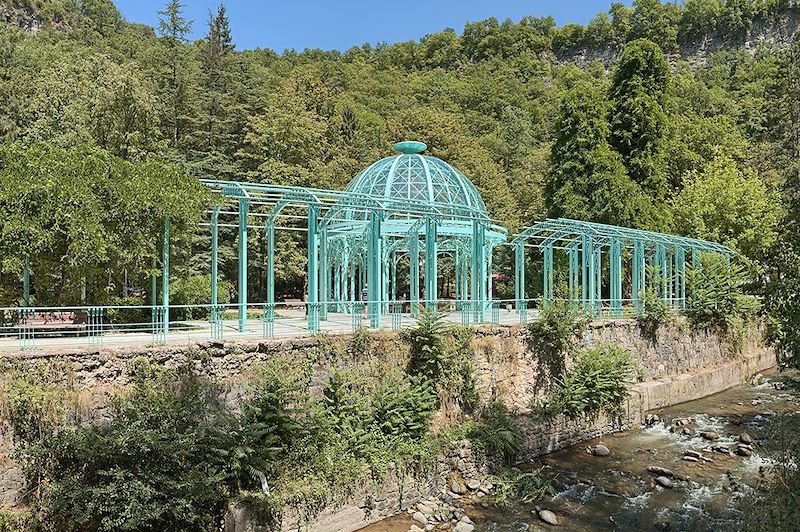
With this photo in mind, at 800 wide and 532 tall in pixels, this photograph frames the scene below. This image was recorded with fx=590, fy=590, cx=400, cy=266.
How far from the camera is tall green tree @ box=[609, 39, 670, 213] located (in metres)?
30.2

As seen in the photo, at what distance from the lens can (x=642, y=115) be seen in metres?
30.2

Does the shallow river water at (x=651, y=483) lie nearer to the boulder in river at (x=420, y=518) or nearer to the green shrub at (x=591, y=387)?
the boulder in river at (x=420, y=518)

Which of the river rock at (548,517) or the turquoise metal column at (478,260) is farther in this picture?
the turquoise metal column at (478,260)

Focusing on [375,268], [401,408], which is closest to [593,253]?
[375,268]

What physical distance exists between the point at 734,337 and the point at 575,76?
61709mm

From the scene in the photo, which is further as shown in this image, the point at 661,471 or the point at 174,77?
the point at 174,77

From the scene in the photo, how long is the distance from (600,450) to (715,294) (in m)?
12.4

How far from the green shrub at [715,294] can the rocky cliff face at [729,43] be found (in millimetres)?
67154

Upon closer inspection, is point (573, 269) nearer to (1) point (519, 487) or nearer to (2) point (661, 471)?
(2) point (661, 471)

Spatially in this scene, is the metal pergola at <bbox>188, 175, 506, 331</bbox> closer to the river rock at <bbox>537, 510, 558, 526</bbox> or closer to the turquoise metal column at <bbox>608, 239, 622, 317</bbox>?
Result: the turquoise metal column at <bbox>608, 239, 622, 317</bbox>

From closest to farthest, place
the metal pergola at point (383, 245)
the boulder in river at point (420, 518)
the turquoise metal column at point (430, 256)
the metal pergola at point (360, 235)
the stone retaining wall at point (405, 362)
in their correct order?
the stone retaining wall at point (405, 362) → the boulder in river at point (420, 518) → the metal pergola at point (383, 245) → the metal pergola at point (360, 235) → the turquoise metal column at point (430, 256)

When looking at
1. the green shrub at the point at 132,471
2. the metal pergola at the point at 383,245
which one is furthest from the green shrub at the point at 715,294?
the green shrub at the point at 132,471

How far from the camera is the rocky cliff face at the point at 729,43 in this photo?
82688 mm

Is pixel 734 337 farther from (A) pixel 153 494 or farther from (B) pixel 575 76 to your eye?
(B) pixel 575 76
